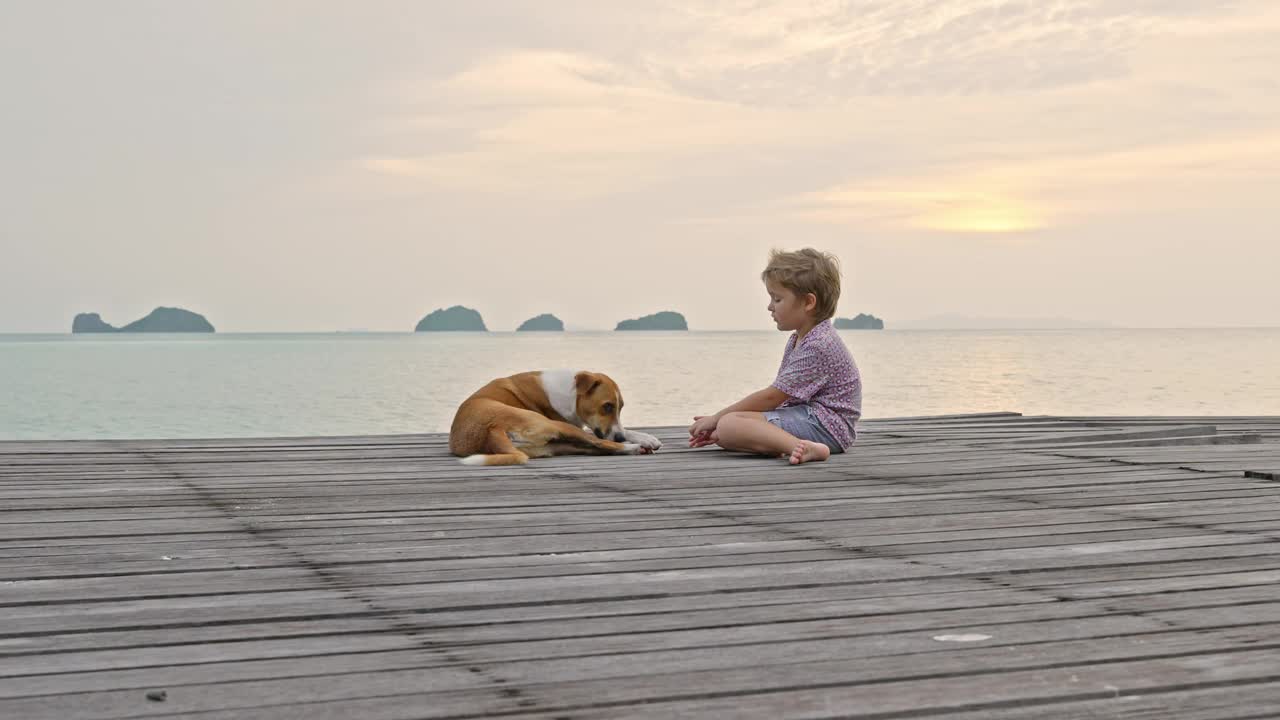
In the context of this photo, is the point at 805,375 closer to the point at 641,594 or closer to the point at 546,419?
the point at 546,419

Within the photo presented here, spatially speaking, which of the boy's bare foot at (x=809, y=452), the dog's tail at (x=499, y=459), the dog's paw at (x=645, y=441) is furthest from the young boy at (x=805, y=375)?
the dog's tail at (x=499, y=459)

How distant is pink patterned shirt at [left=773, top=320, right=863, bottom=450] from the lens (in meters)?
7.18

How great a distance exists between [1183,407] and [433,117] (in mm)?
24529

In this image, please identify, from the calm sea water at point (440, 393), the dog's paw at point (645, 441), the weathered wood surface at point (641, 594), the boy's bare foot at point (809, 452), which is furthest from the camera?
the calm sea water at point (440, 393)

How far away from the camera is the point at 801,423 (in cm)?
721

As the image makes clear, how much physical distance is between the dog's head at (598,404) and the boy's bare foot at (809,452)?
1163 mm

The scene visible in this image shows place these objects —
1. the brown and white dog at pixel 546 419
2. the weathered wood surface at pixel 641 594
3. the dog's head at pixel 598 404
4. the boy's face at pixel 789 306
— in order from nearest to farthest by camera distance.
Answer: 1. the weathered wood surface at pixel 641 594
2. the brown and white dog at pixel 546 419
3. the boy's face at pixel 789 306
4. the dog's head at pixel 598 404

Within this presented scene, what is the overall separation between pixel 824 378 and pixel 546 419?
1.62 metres

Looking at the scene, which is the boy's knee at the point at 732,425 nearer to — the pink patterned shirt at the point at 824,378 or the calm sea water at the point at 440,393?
the pink patterned shirt at the point at 824,378

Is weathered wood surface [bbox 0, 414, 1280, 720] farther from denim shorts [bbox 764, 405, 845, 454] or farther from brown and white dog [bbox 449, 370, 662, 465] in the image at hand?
denim shorts [bbox 764, 405, 845, 454]

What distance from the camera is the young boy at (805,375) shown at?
7.17 metres

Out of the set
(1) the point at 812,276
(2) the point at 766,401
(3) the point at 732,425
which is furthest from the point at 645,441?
(1) the point at 812,276

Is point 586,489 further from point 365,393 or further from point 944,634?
point 365,393

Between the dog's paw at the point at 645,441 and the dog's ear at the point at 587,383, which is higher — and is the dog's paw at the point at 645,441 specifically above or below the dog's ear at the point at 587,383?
below
